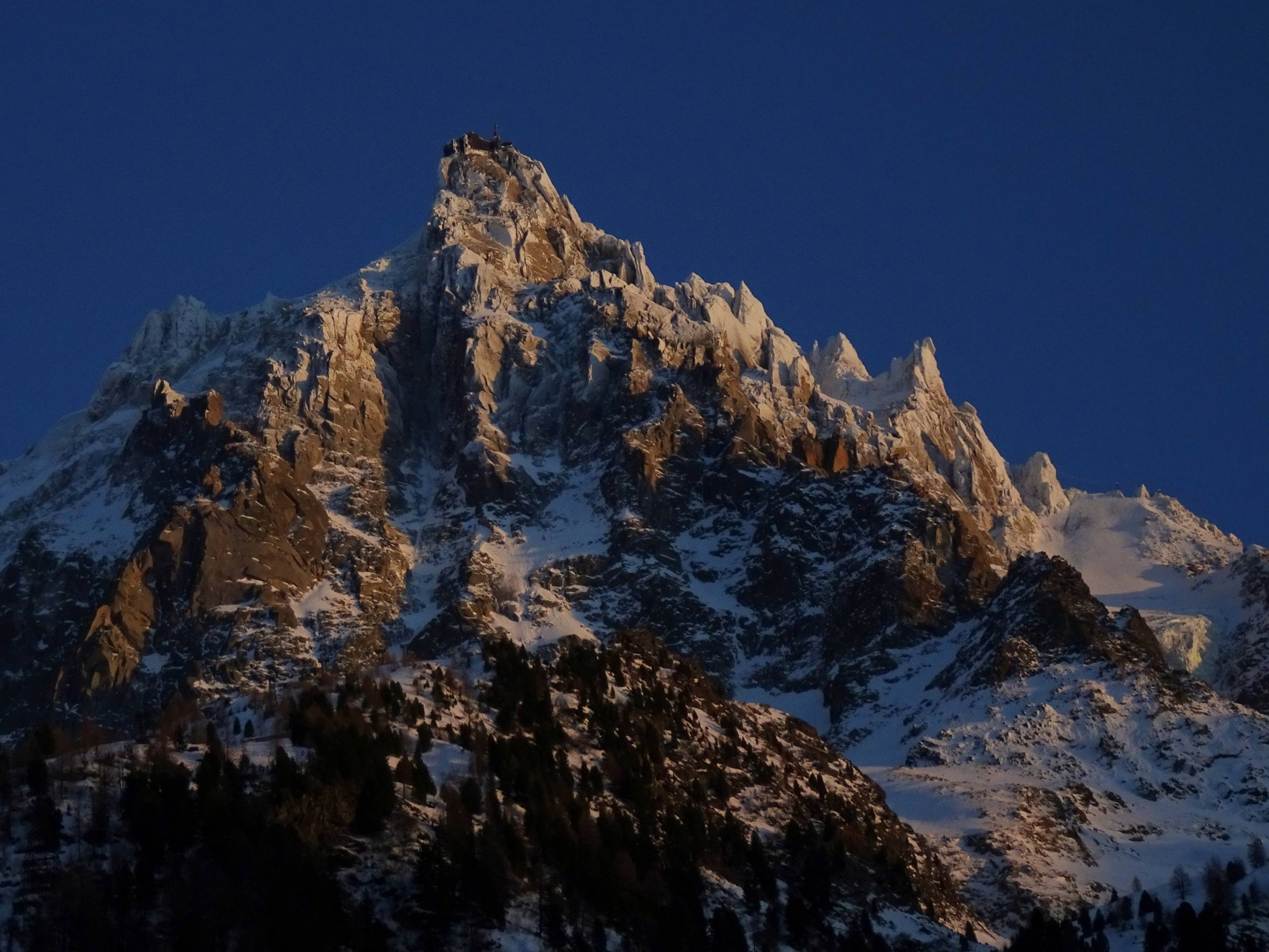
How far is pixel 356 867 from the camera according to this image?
5300 inches

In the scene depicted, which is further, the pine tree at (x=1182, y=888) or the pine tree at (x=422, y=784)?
the pine tree at (x=1182, y=888)

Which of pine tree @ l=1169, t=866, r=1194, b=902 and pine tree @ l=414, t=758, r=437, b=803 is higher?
pine tree @ l=1169, t=866, r=1194, b=902

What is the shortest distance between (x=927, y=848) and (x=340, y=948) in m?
83.1

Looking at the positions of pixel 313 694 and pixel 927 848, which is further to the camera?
pixel 927 848

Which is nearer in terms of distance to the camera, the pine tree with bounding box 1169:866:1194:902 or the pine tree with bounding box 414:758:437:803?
the pine tree with bounding box 414:758:437:803

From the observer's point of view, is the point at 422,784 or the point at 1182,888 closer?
the point at 422,784

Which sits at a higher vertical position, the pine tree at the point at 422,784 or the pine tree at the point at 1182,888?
the pine tree at the point at 1182,888

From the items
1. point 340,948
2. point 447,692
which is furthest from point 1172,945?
point 340,948

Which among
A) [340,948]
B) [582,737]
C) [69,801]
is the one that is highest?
[582,737]

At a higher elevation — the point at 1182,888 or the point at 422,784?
the point at 1182,888

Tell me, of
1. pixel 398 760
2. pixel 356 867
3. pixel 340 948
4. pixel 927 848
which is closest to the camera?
pixel 340 948

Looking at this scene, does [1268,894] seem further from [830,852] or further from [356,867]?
[356,867]

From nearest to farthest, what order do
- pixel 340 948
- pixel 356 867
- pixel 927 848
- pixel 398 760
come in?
pixel 340 948 → pixel 356 867 → pixel 398 760 → pixel 927 848

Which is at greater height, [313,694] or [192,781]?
[313,694]
